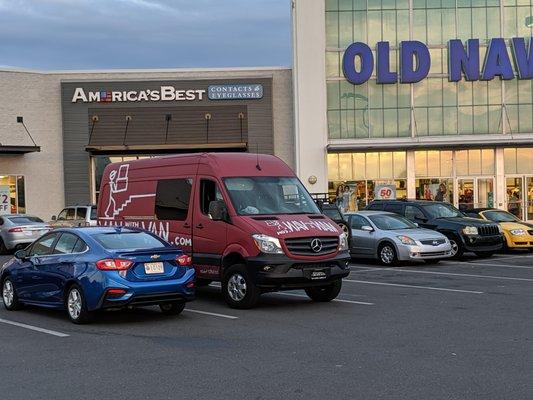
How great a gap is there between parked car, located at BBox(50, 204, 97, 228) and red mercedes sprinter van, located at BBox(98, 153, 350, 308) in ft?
35.5

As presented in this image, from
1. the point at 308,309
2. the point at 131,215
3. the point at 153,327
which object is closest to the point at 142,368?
the point at 153,327

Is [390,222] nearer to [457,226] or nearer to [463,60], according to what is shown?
[457,226]

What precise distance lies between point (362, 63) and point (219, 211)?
28359 mm

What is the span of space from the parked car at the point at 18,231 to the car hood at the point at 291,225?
1533cm

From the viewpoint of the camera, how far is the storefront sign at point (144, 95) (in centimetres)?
3947

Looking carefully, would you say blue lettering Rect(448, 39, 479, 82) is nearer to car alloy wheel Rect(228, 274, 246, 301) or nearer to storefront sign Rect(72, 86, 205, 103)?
storefront sign Rect(72, 86, 205, 103)

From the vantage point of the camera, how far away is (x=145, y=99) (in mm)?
39688

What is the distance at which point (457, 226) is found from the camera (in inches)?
853

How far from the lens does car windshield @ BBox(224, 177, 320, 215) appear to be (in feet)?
42.0

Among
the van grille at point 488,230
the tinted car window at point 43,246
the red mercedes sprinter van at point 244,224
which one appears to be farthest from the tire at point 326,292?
the van grille at point 488,230

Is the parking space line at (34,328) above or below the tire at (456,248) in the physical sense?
below

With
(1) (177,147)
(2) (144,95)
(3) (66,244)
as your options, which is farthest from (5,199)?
(3) (66,244)

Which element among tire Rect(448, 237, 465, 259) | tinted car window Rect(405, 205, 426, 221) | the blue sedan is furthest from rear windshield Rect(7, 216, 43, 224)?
the blue sedan

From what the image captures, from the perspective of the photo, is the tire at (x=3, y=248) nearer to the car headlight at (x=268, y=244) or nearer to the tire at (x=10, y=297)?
the tire at (x=10, y=297)
